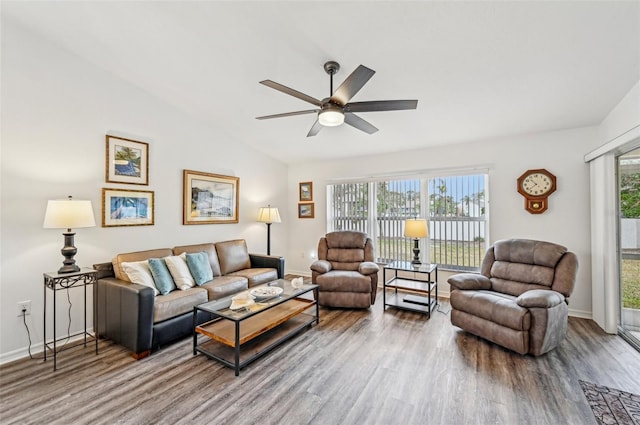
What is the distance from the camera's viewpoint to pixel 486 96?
2949mm

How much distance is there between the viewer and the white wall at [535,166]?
3.46m

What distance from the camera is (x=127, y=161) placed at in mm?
3410

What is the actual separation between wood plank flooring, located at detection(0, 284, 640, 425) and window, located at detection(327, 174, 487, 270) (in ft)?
5.38

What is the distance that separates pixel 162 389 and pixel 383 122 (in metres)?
3.68

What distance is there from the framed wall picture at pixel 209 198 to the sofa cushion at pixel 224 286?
1.06m

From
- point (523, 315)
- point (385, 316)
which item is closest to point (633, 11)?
point (523, 315)

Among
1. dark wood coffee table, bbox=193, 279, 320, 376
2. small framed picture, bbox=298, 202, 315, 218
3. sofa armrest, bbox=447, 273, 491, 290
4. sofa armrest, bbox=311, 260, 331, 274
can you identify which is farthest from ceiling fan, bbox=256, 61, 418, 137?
small framed picture, bbox=298, 202, 315, 218

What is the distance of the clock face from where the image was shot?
3.61 meters

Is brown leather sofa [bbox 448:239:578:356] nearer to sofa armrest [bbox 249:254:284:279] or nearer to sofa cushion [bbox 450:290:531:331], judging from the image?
sofa cushion [bbox 450:290:531:331]

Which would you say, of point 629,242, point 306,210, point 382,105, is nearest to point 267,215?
point 306,210

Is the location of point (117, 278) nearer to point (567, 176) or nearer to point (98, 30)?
point (98, 30)

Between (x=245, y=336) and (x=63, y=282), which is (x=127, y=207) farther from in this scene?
(x=245, y=336)

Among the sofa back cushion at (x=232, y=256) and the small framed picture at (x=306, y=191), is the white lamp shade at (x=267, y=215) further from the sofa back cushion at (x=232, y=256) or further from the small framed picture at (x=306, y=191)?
the small framed picture at (x=306, y=191)

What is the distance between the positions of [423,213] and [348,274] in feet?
5.69
